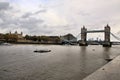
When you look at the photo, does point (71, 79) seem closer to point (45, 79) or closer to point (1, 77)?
point (45, 79)

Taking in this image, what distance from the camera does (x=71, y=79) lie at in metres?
24.5

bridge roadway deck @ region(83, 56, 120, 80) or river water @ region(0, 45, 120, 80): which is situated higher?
bridge roadway deck @ region(83, 56, 120, 80)

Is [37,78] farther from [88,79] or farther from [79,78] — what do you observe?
[88,79]

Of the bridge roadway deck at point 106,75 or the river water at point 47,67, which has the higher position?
the bridge roadway deck at point 106,75

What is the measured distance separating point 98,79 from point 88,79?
862 mm

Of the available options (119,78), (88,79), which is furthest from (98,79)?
(119,78)

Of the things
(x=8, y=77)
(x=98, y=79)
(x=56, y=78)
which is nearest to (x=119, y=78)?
(x=98, y=79)

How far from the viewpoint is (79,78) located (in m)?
25.1

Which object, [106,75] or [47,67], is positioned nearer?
[106,75]

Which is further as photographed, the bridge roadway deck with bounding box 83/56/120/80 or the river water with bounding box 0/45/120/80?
the river water with bounding box 0/45/120/80

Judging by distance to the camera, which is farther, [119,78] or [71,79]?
[71,79]

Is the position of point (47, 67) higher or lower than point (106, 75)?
lower

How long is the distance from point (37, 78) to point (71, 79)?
4.29m

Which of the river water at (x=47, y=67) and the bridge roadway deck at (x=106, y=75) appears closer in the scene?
the bridge roadway deck at (x=106, y=75)
